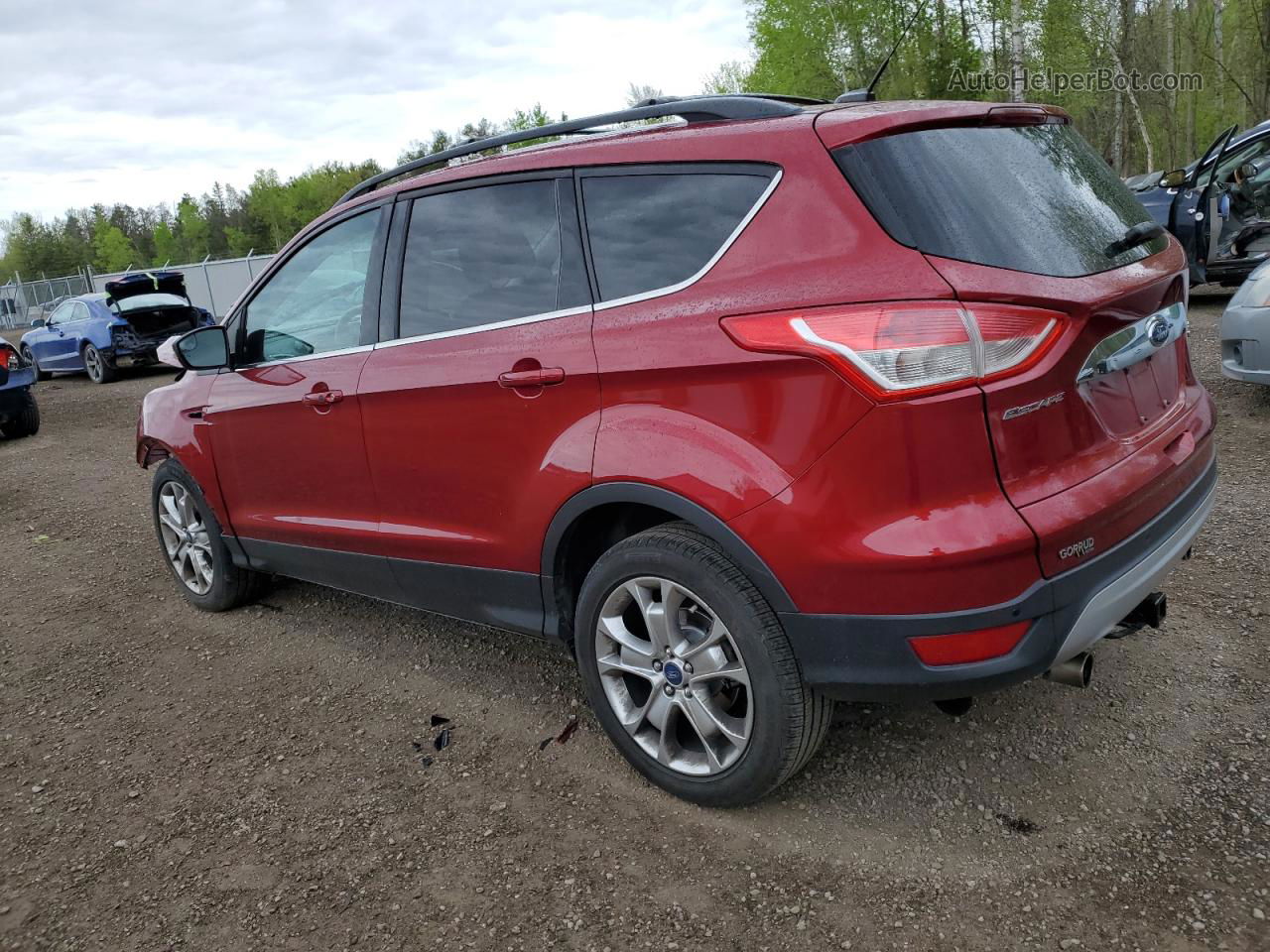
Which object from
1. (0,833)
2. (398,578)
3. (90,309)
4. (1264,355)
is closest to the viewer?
(0,833)

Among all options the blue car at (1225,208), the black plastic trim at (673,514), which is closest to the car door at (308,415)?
the black plastic trim at (673,514)

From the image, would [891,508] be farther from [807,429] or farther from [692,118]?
[692,118]

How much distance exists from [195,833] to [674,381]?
1994 mm

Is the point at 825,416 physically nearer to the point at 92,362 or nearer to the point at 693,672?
the point at 693,672

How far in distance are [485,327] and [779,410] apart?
45.3 inches

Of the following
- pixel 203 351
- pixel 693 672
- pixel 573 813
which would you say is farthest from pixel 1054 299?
pixel 203 351

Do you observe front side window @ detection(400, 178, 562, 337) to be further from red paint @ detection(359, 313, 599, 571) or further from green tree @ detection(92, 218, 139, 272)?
green tree @ detection(92, 218, 139, 272)

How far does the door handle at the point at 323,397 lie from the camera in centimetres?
356

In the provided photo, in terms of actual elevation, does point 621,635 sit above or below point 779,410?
below

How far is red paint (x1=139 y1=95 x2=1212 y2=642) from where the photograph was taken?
2.18 m

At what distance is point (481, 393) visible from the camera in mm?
2996

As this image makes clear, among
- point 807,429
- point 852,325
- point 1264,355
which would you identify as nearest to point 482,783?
point 807,429

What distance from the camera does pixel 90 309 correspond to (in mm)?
15367

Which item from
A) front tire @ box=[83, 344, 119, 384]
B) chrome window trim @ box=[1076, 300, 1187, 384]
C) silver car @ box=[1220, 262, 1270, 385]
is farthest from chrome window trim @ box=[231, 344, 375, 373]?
front tire @ box=[83, 344, 119, 384]
